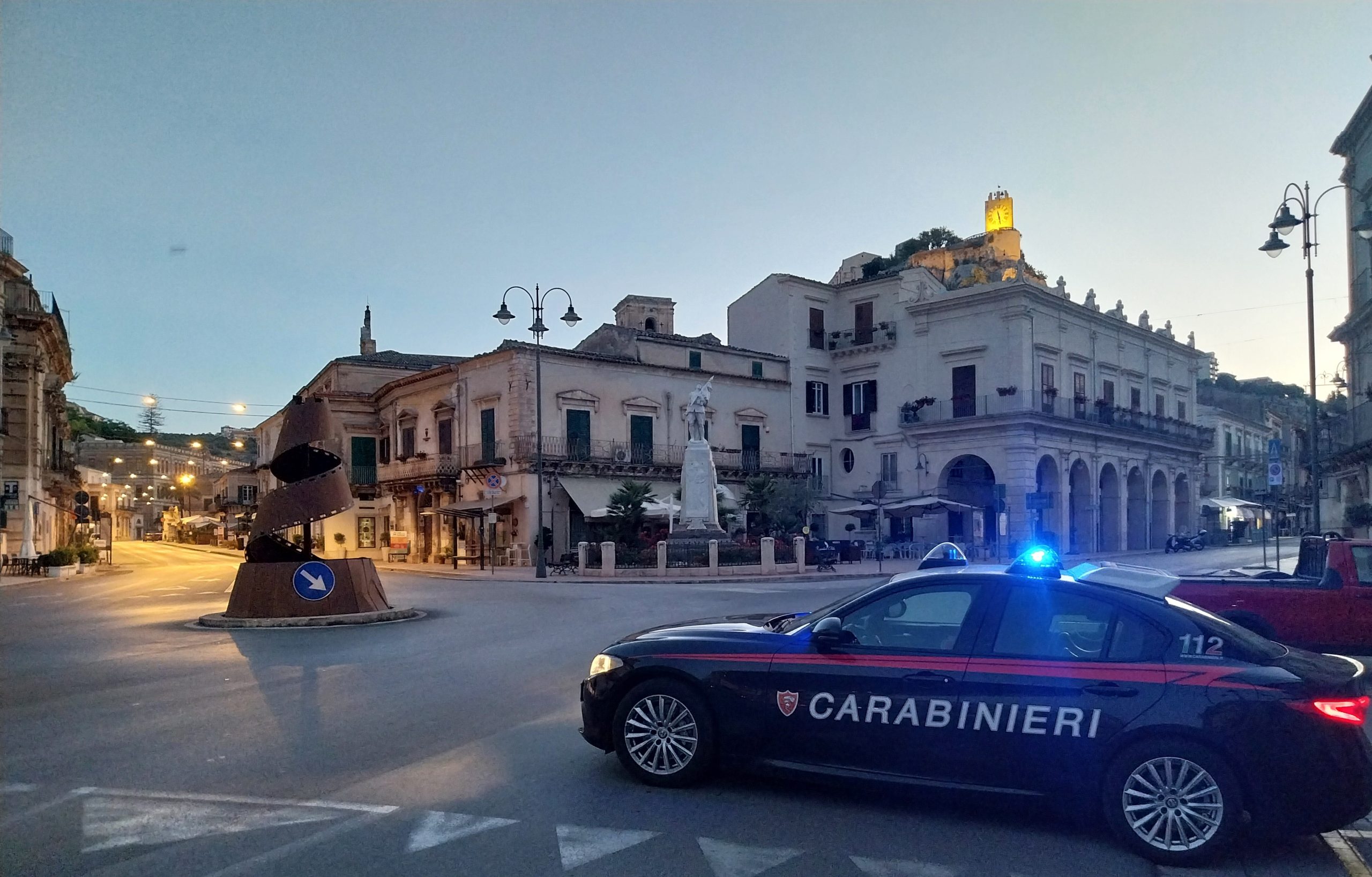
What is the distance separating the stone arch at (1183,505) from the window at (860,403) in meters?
20.2

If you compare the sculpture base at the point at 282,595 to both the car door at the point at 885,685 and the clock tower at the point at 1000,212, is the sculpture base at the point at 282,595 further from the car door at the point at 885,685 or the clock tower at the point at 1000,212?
the clock tower at the point at 1000,212

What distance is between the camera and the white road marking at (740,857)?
4508 millimetres

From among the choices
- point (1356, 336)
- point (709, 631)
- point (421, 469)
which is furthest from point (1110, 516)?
point (709, 631)

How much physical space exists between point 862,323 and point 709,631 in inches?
1750

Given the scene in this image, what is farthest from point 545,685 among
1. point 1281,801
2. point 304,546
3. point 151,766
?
point 304,546

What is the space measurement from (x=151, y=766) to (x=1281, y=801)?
662 centimetres

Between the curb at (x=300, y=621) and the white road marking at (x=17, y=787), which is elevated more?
the white road marking at (x=17, y=787)

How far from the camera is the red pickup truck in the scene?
8.93 metres

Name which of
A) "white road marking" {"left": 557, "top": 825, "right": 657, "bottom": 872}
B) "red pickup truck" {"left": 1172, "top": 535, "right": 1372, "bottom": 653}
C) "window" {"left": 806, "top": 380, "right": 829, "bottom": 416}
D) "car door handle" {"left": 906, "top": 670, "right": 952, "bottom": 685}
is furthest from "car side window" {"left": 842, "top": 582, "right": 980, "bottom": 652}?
"window" {"left": 806, "top": 380, "right": 829, "bottom": 416}

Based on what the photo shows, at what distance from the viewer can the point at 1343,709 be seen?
15.1ft

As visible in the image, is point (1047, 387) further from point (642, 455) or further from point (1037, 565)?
point (1037, 565)

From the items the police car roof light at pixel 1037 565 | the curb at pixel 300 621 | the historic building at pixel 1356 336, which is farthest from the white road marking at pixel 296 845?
the historic building at pixel 1356 336

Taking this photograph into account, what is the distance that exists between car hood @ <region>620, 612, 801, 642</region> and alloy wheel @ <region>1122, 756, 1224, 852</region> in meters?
2.07

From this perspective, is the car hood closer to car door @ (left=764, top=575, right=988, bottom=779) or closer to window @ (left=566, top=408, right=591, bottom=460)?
car door @ (left=764, top=575, right=988, bottom=779)
